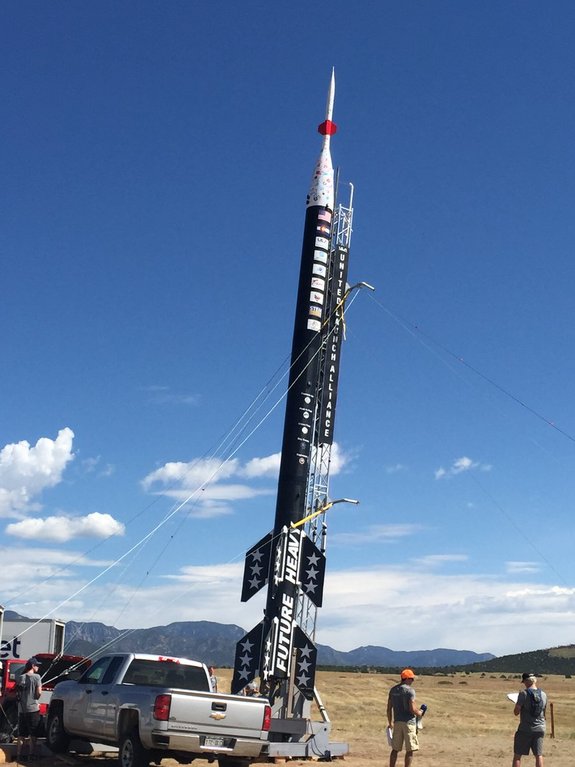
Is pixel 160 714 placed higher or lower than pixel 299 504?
lower

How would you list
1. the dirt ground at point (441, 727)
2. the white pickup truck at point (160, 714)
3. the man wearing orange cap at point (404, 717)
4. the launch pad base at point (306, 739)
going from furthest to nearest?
the launch pad base at point (306, 739)
the dirt ground at point (441, 727)
the man wearing orange cap at point (404, 717)
the white pickup truck at point (160, 714)

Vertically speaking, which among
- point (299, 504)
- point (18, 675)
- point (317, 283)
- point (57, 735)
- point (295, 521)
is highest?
point (317, 283)

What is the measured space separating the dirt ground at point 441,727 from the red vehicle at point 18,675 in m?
2.45

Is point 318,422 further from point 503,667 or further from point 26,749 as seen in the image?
point 503,667

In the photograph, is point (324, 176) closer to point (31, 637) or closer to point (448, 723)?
point (31, 637)

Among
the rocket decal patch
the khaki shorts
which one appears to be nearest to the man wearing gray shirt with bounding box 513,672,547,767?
the khaki shorts

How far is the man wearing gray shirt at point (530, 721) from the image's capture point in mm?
14984

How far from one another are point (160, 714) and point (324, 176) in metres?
17.1

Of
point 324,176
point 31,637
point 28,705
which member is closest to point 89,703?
point 28,705

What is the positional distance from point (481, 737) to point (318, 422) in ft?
37.5

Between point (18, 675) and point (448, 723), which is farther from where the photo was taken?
point (448, 723)

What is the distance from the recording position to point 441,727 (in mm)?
32688

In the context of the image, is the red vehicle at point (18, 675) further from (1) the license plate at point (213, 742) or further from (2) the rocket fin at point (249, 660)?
(1) the license plate at point (213, 742)

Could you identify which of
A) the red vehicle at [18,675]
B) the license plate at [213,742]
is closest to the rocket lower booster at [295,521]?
the red vehicle at [18,675]
